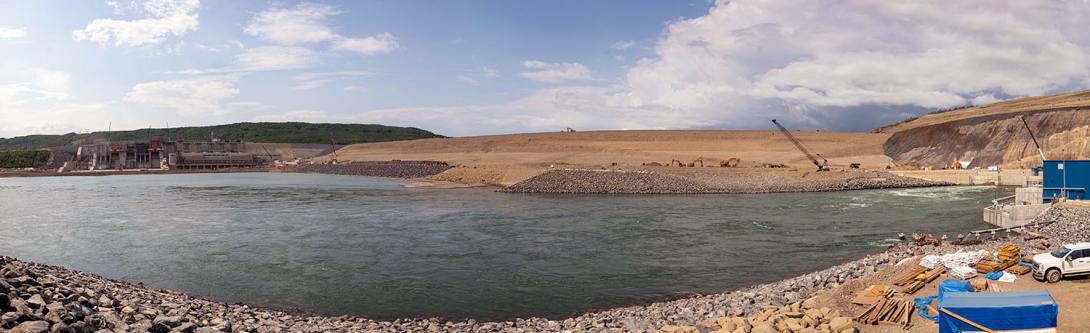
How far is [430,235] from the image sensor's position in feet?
84.1

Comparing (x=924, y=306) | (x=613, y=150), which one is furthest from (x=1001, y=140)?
(x=924, y=306)

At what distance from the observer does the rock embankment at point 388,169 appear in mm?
76812

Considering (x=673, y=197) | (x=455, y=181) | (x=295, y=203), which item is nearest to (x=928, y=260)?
(x=673, y=197)

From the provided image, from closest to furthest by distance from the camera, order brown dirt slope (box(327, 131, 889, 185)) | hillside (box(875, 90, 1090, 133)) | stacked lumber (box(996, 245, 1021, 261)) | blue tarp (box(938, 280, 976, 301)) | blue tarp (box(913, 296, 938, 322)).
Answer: blue tarp (box(913, 296, 938, 322)), blue tarp (box(938, 280, 976, 301)), stacked lumber (box(996, 245, 1021, 261)), brown dirt slope (box(327, 131, 889, 185)), hillside (box(875, 90, 1090, 133))

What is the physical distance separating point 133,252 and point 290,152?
112m

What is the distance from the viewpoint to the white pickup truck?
1223 centimetres

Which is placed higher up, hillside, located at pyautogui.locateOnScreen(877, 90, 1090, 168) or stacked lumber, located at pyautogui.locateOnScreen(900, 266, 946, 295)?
hillside, located at pyautogui.locateOnScreen(877, 90, 1090, 168)

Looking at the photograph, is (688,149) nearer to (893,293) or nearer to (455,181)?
(455,181)

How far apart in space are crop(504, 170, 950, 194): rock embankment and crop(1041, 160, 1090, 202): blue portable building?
20688 millimetres

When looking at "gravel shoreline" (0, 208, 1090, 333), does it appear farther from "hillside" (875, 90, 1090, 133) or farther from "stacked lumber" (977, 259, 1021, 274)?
"hillside" (875, 90, 1090, 133)

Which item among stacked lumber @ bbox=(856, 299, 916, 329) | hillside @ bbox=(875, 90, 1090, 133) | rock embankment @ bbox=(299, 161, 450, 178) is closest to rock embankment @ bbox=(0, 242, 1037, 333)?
stacked lumber @ bbox=(856, 299, 916, 329)

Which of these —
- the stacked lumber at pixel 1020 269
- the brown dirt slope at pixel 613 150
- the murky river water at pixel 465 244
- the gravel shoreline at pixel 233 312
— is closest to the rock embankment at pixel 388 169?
the brown dirt slope at pixel 613 150

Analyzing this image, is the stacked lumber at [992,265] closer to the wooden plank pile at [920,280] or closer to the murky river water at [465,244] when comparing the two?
the wooden plank pile at [920,280]

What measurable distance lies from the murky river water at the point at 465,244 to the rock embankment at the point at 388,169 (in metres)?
34.2
